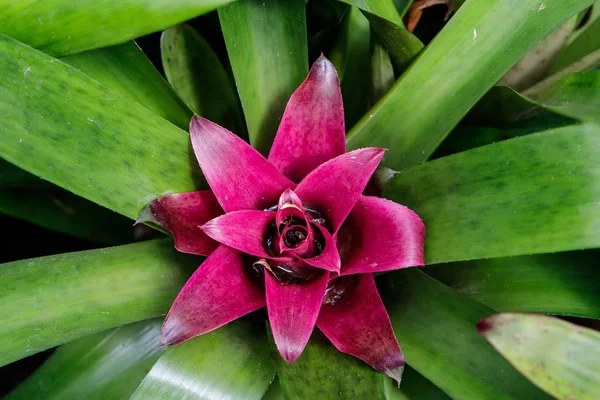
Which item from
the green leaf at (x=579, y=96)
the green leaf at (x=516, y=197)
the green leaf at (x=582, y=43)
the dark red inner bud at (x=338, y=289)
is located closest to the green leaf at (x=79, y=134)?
the dark red inner bud at (x=338, y=289)

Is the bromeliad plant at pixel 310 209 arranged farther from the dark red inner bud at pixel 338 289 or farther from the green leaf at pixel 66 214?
the green leaf at pixel 66 214

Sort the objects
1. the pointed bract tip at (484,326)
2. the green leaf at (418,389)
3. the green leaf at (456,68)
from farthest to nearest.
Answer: the green leaf at (418,389)
the green leaf at (456,68)
the pointed bract tip at (484,326)

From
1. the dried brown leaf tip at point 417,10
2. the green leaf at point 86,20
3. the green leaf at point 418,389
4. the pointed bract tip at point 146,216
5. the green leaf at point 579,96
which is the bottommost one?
the green leaf at point 418,389

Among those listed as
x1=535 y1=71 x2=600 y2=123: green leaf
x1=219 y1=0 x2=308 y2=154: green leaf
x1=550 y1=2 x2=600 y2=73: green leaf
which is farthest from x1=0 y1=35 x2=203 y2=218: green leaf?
x1=550 y1=2 x2=600 y2=73: green leaf

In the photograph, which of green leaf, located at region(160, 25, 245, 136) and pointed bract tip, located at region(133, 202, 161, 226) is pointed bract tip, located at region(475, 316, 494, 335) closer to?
pointed bract tip, located at region(133, 202, 161, 226)

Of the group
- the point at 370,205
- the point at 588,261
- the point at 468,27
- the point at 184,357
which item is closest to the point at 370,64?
the point at 468,27

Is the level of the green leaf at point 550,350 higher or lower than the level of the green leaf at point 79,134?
lower
